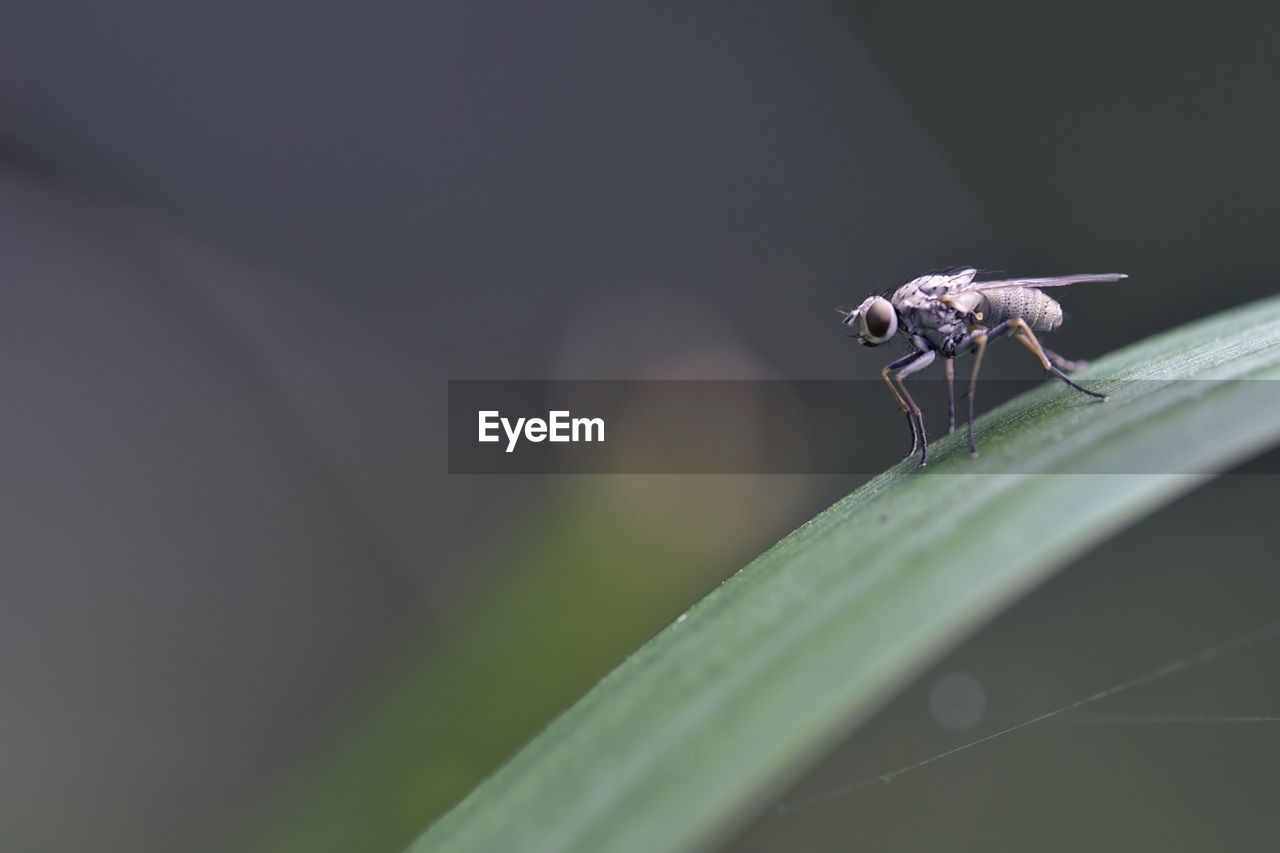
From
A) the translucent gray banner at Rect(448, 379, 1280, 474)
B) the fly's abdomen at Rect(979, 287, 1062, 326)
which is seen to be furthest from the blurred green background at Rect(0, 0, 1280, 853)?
the fly's abdomen at Rect(979, 287, 1062, 326)

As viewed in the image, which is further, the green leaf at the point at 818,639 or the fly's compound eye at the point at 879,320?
the fly's compound eye at the point at 879,320

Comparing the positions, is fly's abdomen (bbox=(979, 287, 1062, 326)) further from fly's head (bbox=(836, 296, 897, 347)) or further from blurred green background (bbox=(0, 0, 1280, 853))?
blurred green background (bbox=(0, 0, 1280, 853))

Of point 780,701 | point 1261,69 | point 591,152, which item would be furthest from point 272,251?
point 1261,69

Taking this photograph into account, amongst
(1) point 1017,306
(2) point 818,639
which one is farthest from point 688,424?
(2) point 818,639

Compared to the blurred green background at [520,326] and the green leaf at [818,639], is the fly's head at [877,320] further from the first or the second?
the green leaf at [818,639]

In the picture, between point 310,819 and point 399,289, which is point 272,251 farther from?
point 310,819

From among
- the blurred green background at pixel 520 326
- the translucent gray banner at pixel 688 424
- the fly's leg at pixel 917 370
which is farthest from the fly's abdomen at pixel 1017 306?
the translucent gray banner at pixel 688 424
